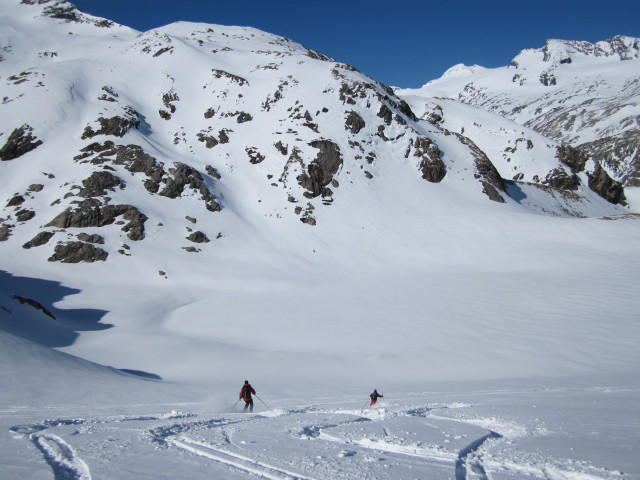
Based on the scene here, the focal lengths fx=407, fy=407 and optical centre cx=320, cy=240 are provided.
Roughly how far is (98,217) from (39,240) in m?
5.66

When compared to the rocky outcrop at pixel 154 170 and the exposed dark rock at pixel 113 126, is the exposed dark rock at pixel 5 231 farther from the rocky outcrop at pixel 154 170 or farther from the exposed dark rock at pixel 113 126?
the exposed dark rock at pixel 113 126

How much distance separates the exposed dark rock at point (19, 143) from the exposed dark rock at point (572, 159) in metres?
84.8

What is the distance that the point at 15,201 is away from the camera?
43.5m

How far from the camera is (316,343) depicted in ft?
77.0

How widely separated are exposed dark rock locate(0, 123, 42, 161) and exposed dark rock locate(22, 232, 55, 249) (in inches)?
682

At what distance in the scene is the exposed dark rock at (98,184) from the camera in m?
44.6

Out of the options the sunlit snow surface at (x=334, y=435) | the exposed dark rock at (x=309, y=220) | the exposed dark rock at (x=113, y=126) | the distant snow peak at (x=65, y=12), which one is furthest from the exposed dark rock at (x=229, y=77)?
the distant snow peak at (x=65, y=12)

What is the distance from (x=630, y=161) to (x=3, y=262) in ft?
515

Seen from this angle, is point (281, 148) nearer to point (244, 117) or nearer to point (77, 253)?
point (244, 117)

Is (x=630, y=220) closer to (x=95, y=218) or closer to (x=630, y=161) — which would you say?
(x=95, y=218)

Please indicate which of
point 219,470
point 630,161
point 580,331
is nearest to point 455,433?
point 219,470

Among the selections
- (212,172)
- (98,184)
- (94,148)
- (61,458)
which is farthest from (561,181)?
(61,458)

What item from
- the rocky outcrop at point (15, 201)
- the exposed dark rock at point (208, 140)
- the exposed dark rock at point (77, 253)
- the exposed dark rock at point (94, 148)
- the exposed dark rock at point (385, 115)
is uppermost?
the exposed dark rock at point (385, 115)

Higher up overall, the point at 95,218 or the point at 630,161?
the point at 630,161
